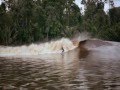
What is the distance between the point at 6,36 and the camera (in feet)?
180

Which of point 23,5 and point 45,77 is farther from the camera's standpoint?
point 23,5

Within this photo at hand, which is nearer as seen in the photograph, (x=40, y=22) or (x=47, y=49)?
(x=47, y=49)

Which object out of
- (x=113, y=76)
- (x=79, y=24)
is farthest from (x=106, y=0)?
(x=113, y=76)

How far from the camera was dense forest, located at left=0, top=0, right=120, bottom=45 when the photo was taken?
185 ft

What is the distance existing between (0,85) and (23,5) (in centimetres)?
4809

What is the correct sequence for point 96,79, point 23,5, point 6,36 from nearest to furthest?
point 96,79 → point 6,36 → point 23,5

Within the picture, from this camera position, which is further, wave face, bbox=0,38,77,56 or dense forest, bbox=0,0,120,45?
dense forest, bbox=0,0,120,45

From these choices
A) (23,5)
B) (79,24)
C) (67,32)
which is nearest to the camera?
(23,5)

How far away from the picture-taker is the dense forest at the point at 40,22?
56375 millimetres

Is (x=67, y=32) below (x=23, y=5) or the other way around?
below

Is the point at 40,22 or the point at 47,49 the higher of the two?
the point at 40,22

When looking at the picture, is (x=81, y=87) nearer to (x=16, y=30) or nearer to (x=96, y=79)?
(x=96, y=79)

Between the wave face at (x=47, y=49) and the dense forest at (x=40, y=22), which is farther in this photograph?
the dense forest at (x=40, y=22)

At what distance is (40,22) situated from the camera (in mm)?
61625
